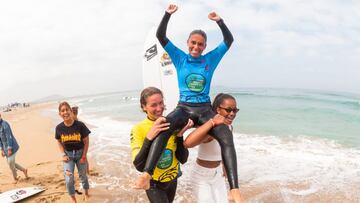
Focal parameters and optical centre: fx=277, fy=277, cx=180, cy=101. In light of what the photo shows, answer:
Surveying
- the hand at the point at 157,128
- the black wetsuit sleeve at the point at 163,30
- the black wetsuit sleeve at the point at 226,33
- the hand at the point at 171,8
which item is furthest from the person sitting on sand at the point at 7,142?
the black wetsuit sleeve at the point at 226,33

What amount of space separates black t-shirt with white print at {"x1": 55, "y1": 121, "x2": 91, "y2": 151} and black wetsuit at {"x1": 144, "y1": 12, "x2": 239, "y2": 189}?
2389mm

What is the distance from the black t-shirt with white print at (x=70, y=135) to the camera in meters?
4.75

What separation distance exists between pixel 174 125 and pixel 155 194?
0.74m

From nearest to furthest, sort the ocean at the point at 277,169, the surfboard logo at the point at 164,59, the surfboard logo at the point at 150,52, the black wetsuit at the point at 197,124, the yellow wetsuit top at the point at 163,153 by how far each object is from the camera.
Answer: the black wetsuit at the point at 197,124 → the yellow wetsuit top at the point at 163,153 → the ocean at the point at 277,169 → the surfboard logo at the point at 164,59 → the surfboard logo at the point at 150,52

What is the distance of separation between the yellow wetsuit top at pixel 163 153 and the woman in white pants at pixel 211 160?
0.59 ft

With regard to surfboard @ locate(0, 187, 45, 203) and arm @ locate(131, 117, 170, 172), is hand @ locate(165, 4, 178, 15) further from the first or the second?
surfboard @ locate(0, 187, 45, 203)

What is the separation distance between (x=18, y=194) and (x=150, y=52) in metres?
4.95

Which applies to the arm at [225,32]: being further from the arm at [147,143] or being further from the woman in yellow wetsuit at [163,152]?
the arm at [147,143]

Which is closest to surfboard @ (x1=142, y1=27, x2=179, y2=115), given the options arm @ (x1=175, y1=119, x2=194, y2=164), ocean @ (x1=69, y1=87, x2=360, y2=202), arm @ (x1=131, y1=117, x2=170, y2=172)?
ocean @ (x1=69, y1=87, x2=360, y2=202)

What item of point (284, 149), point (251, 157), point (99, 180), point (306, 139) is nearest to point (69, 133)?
point (99, 180)

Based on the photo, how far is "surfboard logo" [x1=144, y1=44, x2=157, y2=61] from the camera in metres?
8.27

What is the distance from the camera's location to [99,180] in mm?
6758

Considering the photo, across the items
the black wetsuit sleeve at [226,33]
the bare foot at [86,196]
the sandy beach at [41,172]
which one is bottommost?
the sandy beach at [41,172]

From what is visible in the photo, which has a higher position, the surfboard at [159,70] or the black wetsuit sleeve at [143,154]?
the surfboard at [159,70]
